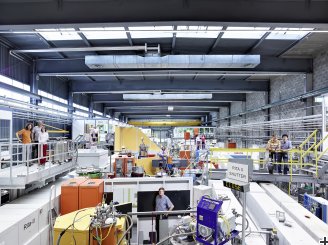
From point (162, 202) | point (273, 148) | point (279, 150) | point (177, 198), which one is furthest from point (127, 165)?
point (279, 150)

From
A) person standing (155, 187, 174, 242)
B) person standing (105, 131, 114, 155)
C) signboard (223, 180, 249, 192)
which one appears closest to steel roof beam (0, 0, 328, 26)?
signboard (223, 180, 249, 192)

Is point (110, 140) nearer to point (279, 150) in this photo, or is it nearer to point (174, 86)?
point (174, 86)

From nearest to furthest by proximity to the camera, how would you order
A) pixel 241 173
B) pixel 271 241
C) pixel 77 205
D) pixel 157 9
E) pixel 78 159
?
pixel 241 173
pixel 271 241
pixel 157 9
pixel 77 205
pixel 78 159

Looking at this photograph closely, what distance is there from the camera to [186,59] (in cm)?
959

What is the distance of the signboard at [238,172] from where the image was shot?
347 centimetres

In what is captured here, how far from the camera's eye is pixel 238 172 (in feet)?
11.7

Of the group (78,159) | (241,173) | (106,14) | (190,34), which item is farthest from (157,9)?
(78,159)

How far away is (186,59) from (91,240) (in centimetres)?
715

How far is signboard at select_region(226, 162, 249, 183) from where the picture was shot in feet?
11.4

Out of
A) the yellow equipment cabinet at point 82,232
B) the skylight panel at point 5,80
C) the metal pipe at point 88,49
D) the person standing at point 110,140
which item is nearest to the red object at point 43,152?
the metal pipe at point 88,49

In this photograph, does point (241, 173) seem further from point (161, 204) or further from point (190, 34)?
point (190, 34)

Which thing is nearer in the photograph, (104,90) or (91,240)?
(91,240)

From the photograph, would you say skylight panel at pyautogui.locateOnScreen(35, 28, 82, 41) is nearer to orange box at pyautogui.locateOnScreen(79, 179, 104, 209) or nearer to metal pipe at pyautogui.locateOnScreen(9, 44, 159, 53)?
metal pipe at pyautogui.locateOnScreen(9, 44, 159, 53)

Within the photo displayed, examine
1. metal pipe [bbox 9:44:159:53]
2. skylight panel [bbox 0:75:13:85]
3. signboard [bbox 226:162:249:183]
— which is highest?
metal pipe [bbox 9:44:159:53]
